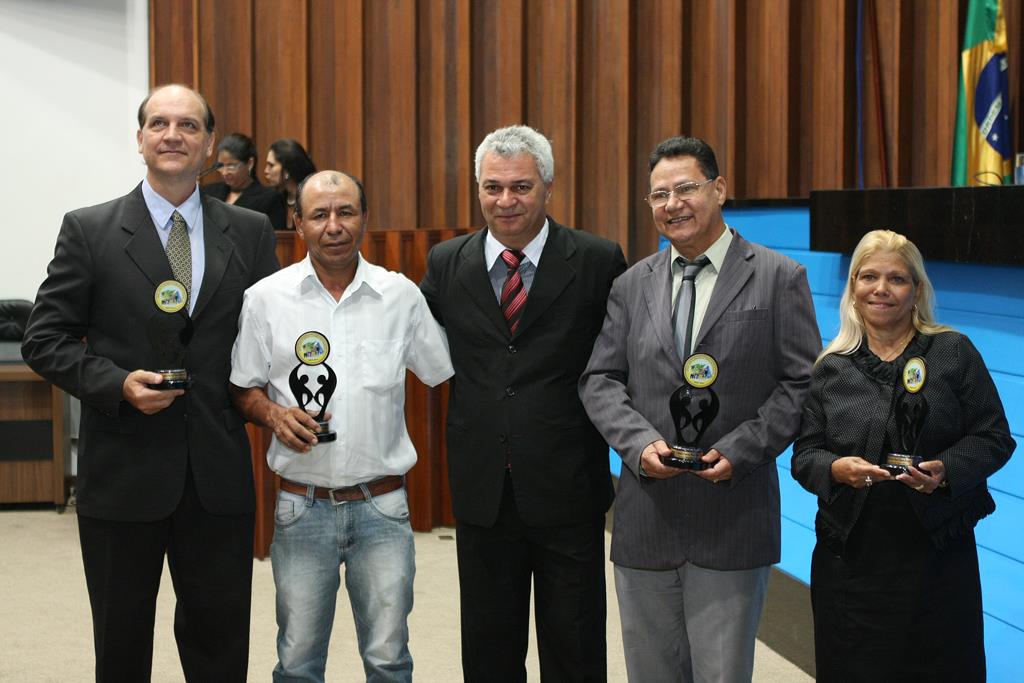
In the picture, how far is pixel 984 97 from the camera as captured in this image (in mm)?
4441

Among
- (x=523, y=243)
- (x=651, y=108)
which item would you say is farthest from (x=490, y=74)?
(x=523, y=243)

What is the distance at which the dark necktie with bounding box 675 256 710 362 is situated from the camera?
2480mm

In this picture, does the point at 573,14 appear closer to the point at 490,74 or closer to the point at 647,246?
the point at 490,74

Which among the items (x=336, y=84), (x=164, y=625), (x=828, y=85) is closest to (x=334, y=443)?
(x=164, y=625)

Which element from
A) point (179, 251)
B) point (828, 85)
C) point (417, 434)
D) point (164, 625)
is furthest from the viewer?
point (417, 434)

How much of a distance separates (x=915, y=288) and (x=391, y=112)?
3.84 meters

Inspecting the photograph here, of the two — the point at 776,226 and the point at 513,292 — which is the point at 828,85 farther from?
the point at 513,292

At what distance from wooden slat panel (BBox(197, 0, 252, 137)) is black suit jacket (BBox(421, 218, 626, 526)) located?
3.62 metres

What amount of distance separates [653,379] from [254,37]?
4.18 metres

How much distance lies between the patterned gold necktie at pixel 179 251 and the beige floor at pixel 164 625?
157cm

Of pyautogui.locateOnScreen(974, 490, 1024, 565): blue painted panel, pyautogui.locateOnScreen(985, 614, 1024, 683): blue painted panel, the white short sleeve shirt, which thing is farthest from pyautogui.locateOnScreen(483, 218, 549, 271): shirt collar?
pyautogui.locateOnScreen(985, 614, 1024, 683): blue painted panel

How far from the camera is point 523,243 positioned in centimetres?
274

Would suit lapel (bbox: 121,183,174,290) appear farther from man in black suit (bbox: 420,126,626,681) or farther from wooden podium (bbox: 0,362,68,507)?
wooden podium (bbox: 0,362,68,507)

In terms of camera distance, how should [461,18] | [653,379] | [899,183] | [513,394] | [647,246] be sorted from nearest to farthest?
[653,379], [513,394], [899,183], [647,246], [461,18]
